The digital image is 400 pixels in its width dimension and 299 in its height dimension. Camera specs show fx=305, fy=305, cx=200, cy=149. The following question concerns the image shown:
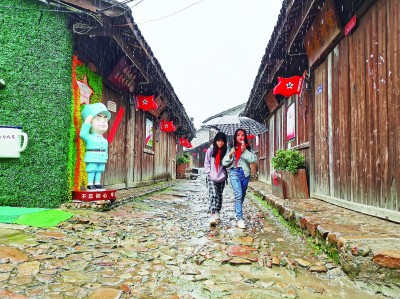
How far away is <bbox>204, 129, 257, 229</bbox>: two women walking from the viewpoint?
512cm

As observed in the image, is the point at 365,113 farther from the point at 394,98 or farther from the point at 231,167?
the point at 231,167

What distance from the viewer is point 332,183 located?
5.77m

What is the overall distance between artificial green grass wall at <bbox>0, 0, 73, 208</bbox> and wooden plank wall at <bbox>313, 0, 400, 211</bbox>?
500cm

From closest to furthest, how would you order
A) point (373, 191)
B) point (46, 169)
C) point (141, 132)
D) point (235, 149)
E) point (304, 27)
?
point (373, 191) → point (235, 149) → point (46, 169) → point (304, 27) → point (141, 132)

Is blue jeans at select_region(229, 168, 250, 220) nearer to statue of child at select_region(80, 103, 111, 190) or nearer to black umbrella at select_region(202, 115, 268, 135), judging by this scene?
black umbrella at select_region(202, 115, 268, 135)

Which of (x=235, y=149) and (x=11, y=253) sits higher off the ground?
(x=235, y=149)

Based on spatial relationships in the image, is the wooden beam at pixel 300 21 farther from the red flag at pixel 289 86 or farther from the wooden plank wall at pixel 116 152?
the wooden plank wall at pixel 116 152

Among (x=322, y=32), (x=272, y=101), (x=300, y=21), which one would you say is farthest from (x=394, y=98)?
(x=272, y=101)

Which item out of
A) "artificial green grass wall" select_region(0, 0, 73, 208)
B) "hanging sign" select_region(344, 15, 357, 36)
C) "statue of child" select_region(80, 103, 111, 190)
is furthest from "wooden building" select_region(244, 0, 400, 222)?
"artificial green grass wall" select_region(0, 0, 73, 208)

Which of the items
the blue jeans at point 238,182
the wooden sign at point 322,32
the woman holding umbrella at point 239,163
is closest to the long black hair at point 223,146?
the woman holding umbrella at point 239,163

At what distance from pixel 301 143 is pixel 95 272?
21.2ft

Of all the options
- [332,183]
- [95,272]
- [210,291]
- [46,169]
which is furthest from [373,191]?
[46,169]

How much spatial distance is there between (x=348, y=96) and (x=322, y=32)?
4.72 ft

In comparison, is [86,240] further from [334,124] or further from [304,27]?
[304,27]
